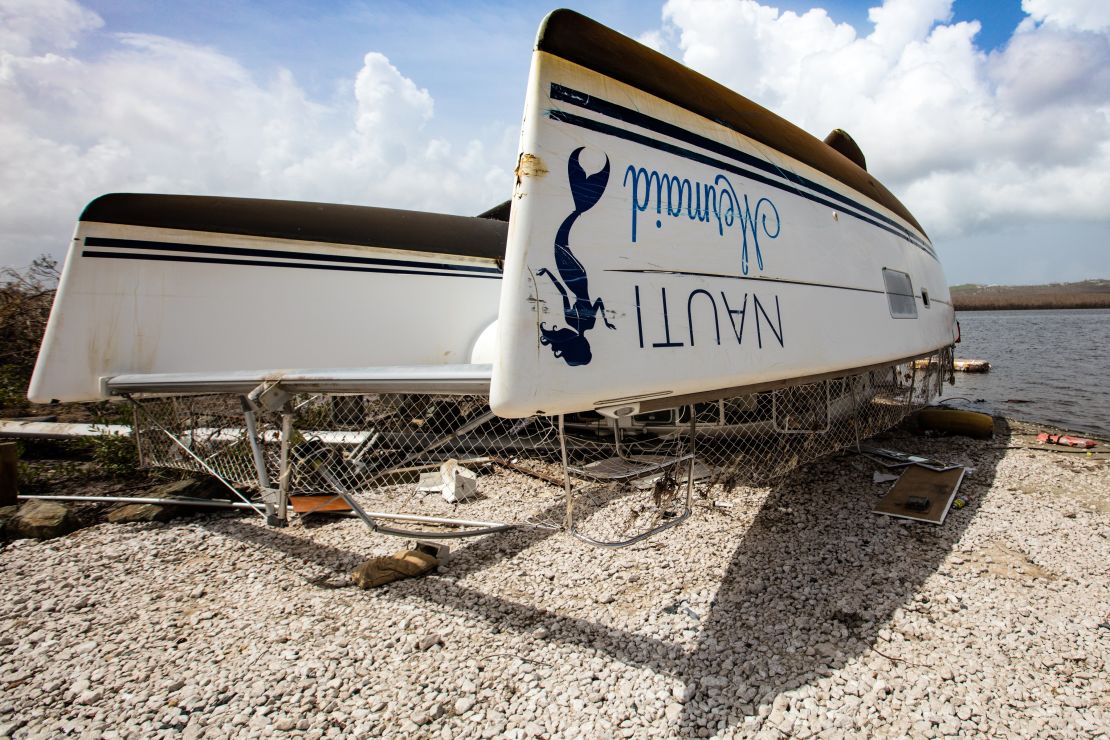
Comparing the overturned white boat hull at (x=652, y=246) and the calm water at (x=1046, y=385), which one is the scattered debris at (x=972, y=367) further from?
the overturned white boat hull at (x=652, y=246)

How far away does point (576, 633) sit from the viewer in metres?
2.77

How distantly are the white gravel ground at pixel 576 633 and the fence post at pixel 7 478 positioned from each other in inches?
35.6

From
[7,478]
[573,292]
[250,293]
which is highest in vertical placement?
[250,293]

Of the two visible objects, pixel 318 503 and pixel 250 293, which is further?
pixel 250 293

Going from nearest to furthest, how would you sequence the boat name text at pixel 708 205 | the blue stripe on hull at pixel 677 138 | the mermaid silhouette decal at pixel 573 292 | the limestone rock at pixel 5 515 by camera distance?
1. the mermaid silhouette decal at pixel 573 292
2. the blue stripe on hull at pixel 677 138
3. the boat name text at pixel 708 205
4. the limestone rock at pixel 5 515

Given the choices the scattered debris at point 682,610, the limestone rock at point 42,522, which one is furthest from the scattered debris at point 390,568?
the limestone rock at point 42,522

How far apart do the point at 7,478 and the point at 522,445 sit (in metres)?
4.16

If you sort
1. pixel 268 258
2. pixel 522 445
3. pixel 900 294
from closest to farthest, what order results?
pixel 268 258, pixel 900 294, pixel 522 445

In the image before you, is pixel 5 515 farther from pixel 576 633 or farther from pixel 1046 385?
pixel 1046 385

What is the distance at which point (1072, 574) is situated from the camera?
329 centimetres

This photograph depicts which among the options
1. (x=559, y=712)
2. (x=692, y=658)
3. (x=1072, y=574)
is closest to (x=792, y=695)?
(x=692, y=658)

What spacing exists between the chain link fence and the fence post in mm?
882

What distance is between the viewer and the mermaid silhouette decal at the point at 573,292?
214 centimetres

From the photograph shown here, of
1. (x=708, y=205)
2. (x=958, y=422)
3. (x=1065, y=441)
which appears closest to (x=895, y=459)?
(x=958, y=422)
